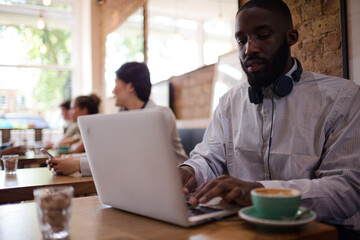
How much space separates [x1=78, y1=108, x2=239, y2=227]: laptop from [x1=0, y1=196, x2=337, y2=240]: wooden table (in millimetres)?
26

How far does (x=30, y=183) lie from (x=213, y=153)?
2.69ft

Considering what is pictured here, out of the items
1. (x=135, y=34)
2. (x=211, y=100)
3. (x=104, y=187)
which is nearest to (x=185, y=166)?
(x=104, y=187)

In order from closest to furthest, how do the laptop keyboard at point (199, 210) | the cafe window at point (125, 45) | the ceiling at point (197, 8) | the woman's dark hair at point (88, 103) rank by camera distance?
the laptop keyboard at point (199, 210) < the ceiling at point (197, 8) < the woman's dark hair at point (88, 103) < the cafe window at point (125, 45)

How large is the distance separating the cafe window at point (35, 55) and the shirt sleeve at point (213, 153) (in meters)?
5.79

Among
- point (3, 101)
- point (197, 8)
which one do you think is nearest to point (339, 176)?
point (197, 8)

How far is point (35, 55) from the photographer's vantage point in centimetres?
659

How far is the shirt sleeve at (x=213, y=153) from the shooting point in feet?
4.51

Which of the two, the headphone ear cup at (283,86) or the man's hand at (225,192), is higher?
the headphone ear cup at (283,86)

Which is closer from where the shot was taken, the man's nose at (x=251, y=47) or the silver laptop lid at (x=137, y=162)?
the silver laptop lid at (x=137, y=162)

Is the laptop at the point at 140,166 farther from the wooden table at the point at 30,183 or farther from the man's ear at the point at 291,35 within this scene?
the man's ear at the point at 291,35

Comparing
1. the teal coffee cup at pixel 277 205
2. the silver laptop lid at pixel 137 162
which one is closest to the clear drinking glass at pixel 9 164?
the silver laptop lid at pixel 137 162

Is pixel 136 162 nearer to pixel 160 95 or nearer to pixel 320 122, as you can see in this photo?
pixel 320 122

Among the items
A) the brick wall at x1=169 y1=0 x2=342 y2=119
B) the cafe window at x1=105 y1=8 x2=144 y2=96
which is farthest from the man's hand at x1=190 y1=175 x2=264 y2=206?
the cafe window at x1=105 y1=8 x2=144 y2=96

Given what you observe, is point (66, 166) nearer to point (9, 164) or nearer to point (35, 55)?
point (9, 164)
